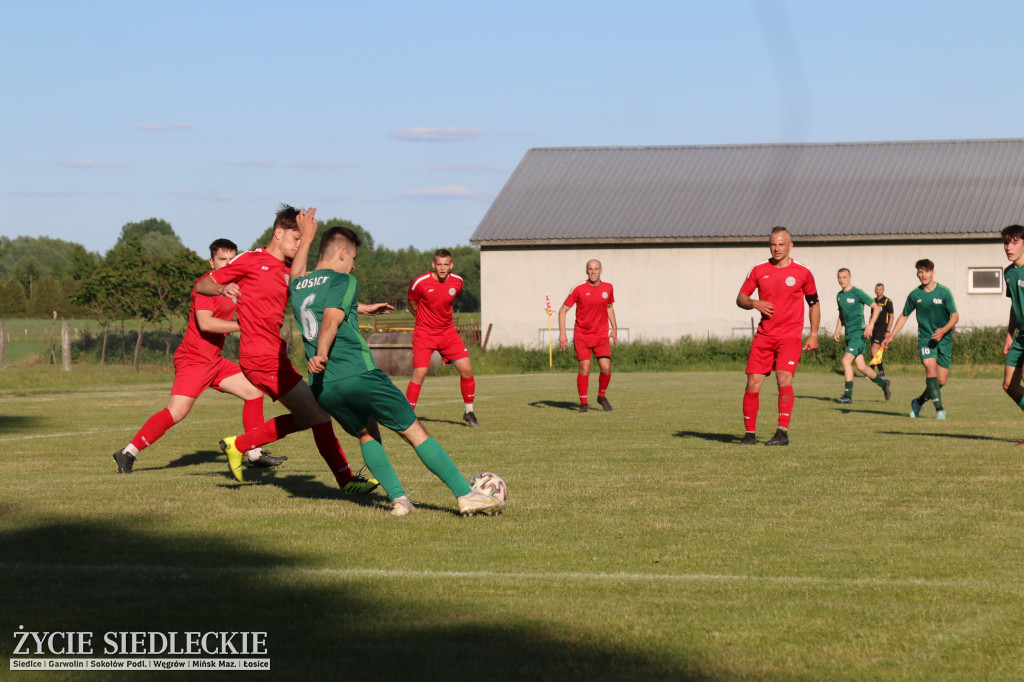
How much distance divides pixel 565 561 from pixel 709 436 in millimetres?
7655

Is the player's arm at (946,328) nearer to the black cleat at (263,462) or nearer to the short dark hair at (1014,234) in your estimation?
the short dark hair at (1014,234)

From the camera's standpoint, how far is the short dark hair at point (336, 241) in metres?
7.67

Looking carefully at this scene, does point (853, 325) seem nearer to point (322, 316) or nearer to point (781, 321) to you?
point (781, 321)

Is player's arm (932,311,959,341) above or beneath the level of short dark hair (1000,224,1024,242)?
beneath

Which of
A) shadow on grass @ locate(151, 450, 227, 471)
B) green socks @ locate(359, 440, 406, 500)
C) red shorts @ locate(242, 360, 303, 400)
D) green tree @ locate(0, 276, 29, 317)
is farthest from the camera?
green tree @ locate(0, 276, 29, 317)

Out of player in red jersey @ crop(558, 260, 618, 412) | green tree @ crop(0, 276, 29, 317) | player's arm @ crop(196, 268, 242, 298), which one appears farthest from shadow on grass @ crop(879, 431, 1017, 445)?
green tree @ crop(0, 276, 29, 317)

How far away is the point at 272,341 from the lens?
933 centimetres

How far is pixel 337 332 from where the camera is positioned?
7.52 m

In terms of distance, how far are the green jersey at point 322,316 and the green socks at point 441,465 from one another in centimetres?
67

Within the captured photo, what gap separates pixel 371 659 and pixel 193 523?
3563mm

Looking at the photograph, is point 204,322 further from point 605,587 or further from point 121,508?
point 605,587

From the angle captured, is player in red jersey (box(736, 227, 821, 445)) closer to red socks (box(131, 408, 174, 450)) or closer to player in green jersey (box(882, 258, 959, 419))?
player in green jersey (box(882, 258, 959, 419))

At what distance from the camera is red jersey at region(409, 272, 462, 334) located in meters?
15.5

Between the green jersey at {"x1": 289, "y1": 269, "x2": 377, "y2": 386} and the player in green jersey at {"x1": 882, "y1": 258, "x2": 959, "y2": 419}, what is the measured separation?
10706mm
